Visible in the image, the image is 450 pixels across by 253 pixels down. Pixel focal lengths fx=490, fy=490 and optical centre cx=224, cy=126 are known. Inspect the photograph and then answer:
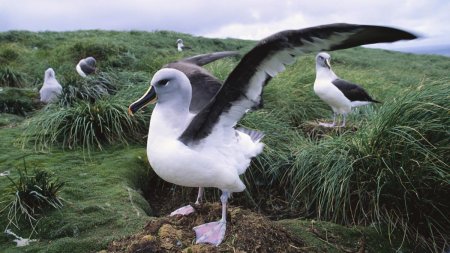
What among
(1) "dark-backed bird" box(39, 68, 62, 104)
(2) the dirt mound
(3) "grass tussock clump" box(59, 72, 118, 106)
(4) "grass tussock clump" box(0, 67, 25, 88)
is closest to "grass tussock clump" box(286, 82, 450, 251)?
(2) the dirt mound

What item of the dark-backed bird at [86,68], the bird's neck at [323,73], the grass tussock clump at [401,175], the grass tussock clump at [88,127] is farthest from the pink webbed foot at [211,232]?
the dark-backed bird at [86,68]

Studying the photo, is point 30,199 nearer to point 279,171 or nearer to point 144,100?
point 144,100

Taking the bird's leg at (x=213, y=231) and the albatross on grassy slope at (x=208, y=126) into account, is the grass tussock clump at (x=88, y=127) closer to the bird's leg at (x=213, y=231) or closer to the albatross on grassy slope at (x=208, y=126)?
the albatross on grassy slope at (x=208, y=126)

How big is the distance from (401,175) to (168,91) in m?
2.28

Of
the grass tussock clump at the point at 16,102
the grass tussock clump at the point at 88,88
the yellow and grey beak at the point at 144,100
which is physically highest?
the yellow and grey beak at the point at 144,100

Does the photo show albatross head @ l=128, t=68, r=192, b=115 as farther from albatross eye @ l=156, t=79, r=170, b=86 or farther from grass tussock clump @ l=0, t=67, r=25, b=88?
grass tussock clump @ l=0, t=67, r=25, b=88

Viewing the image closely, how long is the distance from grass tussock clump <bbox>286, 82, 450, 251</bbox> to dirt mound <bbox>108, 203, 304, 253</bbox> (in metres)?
1.03

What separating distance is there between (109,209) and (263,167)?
1.82 metres

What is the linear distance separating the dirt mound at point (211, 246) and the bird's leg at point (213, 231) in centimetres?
4

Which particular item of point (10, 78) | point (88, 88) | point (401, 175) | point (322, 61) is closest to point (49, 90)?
point (88, 88)

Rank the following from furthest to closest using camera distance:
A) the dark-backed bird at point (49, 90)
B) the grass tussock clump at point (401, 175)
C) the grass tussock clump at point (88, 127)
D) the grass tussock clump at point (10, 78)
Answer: the grass tussock clump at point (10, 78) → the dark-backed bird at point (49, 90) → the grass tussock clump at point (88, 127) → the grass tussock clump at point (401, 175)

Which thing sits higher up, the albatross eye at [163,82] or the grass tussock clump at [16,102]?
the albatross eye at [163,82]

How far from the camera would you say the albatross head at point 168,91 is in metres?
3.31

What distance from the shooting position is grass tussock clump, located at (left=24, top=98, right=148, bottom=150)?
587 cm
